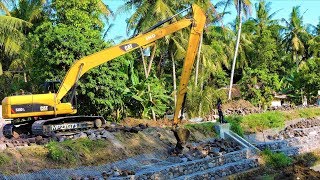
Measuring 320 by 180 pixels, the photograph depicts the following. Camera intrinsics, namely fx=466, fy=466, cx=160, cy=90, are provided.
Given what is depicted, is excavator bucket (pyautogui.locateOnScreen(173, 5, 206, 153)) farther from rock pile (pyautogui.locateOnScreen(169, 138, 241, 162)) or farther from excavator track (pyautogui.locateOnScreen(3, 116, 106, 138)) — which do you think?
excavator track (pyautogui.locateOnScreen(3, 116, 106, 138))

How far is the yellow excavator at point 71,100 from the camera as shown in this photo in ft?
47.5

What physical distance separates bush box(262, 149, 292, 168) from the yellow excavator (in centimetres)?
374

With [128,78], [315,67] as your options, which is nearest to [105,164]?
[128,78]

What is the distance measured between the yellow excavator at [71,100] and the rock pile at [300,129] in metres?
8.59

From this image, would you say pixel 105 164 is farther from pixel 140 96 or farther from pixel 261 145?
pixel 140 96

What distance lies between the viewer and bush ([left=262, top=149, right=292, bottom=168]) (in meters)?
16.8

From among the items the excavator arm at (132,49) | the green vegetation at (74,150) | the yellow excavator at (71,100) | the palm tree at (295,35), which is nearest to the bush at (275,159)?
the yellow excavator at (71,100)

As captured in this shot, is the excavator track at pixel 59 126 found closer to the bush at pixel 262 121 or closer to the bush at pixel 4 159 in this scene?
the bush at pixel 4 159

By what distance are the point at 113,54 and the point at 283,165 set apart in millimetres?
7278

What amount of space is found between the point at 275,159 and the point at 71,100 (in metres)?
7.62

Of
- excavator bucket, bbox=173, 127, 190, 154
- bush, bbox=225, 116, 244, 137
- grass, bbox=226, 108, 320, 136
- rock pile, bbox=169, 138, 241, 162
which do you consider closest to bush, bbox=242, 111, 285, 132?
grass, bbox=226, 108, 320, 136

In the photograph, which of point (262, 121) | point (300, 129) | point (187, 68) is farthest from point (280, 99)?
point (187, 68)

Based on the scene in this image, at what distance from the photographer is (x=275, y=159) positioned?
55.6 ft

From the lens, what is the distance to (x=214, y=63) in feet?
124
